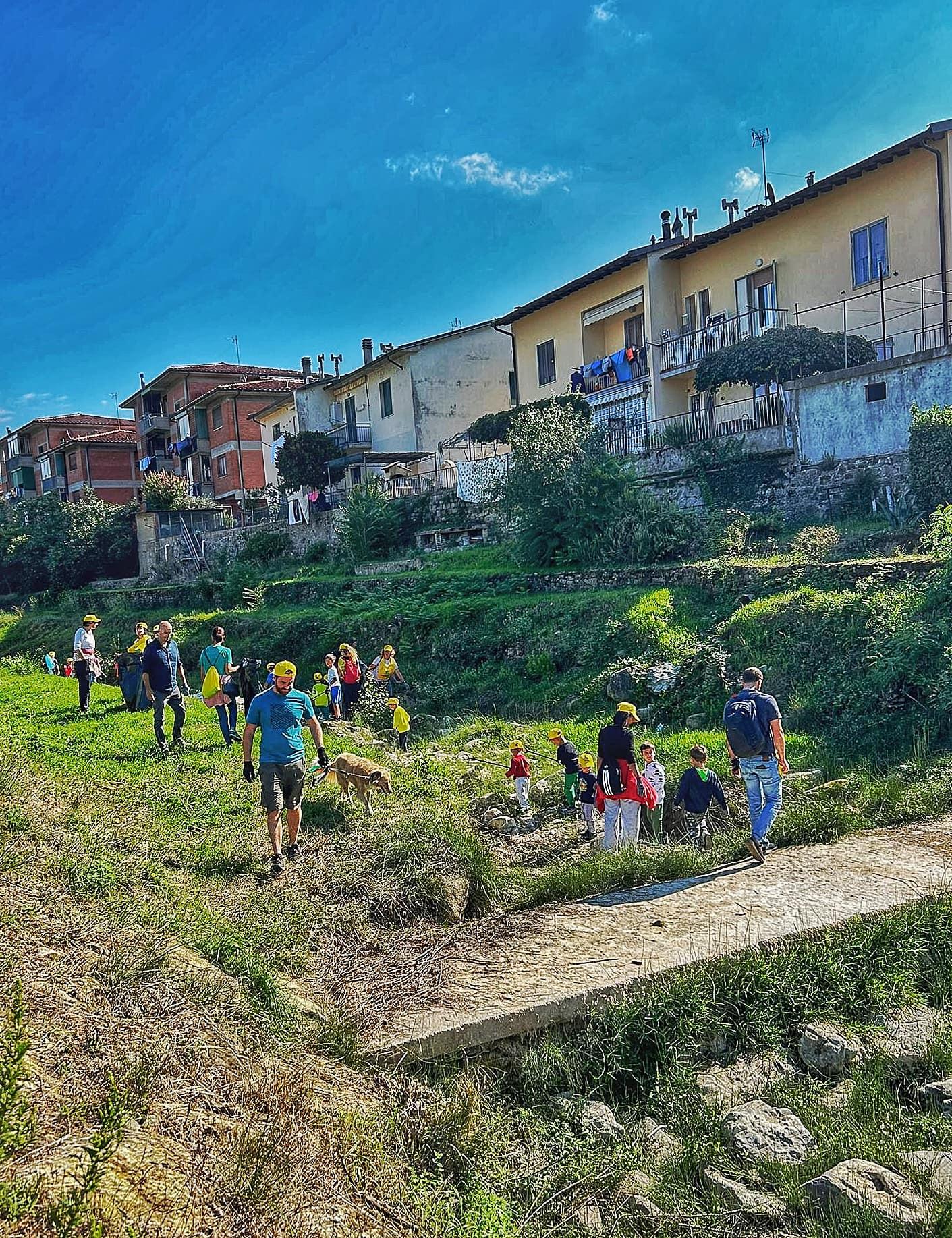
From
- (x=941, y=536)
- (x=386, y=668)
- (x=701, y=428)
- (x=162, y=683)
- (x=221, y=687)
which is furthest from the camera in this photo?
(x=701, y=428)

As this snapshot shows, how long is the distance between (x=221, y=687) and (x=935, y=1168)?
10.1m

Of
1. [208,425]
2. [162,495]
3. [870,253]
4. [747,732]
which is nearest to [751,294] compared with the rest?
[870,253]

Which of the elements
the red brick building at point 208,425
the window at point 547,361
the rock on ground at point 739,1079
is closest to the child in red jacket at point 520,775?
the rock on ground at point 739,1079

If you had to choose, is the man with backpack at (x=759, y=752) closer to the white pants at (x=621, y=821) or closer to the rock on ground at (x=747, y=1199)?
the white pants at (x=621, y=821)

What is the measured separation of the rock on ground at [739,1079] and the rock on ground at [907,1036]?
0.61 meters

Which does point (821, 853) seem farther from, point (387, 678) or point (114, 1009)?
point (387, 678)

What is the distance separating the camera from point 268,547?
106 ft

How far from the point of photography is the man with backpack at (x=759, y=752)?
8.12 meters

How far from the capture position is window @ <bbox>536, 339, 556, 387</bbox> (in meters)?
31.5

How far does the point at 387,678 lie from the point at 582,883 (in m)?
9.10

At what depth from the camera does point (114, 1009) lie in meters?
4.93

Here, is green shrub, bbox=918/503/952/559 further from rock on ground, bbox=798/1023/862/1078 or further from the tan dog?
rock on ground, bbox=798/1023/862/1078

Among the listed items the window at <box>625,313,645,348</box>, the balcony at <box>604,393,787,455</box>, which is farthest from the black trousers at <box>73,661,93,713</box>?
the window at <box>625,313,645,348</box>

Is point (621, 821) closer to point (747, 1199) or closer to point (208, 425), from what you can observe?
point (747, 1199)
